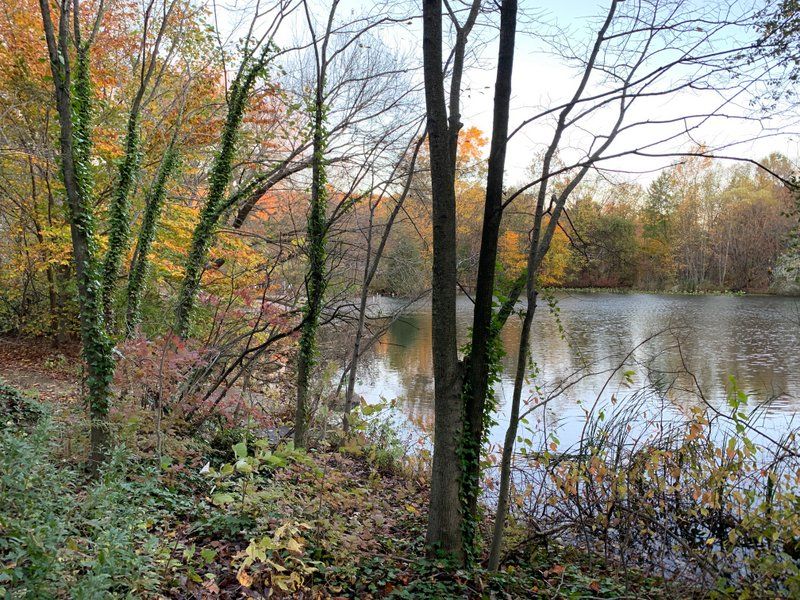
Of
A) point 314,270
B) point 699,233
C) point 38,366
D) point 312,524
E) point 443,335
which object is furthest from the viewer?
point 699,233

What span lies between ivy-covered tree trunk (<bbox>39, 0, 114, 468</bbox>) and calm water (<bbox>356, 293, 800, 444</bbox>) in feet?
12.1

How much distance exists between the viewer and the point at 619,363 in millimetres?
7613

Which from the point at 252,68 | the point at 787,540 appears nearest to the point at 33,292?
the point at 252,68

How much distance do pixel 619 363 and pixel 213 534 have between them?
20.4ft

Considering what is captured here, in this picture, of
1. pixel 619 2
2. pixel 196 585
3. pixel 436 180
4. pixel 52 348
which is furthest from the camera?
pixel 52 348

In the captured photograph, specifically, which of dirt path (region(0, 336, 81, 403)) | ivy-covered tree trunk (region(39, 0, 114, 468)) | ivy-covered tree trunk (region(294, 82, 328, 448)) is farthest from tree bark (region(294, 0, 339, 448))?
dirt path (region(0, 336, 81, 403))

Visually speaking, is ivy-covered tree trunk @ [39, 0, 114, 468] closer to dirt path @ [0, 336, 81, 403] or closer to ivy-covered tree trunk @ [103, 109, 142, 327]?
ivy-covered tree trunk @ [103, 109, 142, 327]

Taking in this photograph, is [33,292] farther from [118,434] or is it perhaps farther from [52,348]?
[118,434]

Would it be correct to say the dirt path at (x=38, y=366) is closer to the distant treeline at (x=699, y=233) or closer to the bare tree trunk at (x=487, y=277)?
the bare tree trunk at (x=487, y=277)

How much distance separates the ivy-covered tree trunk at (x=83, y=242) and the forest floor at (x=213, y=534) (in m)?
0.25

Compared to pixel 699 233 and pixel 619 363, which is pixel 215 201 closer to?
pixel 619 363

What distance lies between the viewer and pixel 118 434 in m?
4.21

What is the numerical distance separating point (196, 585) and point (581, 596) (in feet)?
8.37

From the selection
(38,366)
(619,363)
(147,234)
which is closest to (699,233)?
(619,363)
